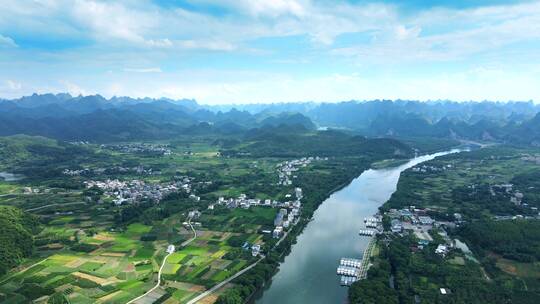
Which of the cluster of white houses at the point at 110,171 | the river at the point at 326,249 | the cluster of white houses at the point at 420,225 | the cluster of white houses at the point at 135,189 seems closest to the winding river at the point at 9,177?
the cluster of white houses at the point at 110,171

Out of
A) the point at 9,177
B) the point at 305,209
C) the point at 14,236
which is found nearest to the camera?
the point at 14,236

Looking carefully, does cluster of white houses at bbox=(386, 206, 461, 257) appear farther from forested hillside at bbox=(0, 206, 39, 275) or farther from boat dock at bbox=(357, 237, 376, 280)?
forested hillside at bbox=(0, 206, 39, 275)

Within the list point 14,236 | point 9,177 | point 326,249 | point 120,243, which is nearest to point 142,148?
point 9,177

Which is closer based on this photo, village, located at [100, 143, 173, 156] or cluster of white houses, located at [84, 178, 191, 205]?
cluster of white houses, located at [84, 178, 191, 205]

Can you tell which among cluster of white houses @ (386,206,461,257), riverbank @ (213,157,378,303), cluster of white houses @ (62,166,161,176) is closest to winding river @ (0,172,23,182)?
cluster of white houses @ (62,166,161,176)

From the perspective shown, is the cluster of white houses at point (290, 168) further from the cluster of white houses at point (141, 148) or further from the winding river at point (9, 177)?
the winding river at point (9, 177)

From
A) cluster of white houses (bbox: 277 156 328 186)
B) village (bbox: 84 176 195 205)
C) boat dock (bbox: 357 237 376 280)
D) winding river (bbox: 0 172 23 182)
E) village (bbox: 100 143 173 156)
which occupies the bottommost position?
boat dock (bbox: 357 237 376 280)

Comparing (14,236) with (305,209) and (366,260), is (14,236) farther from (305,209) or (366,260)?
(366,260)
